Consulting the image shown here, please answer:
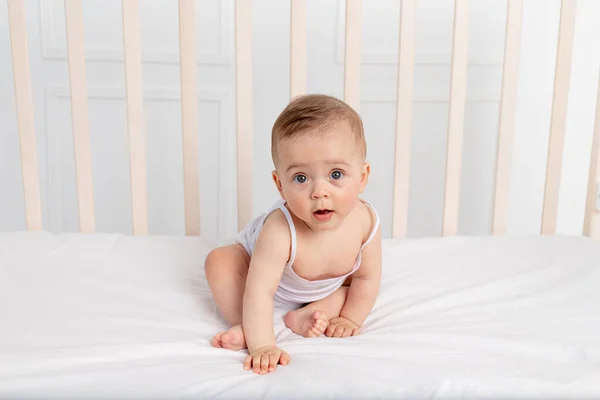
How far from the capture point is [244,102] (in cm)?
130

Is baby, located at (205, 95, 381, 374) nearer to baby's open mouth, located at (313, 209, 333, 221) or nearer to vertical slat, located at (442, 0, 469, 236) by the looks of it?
baby's open mouth, located at (313, 209, 333, 221)

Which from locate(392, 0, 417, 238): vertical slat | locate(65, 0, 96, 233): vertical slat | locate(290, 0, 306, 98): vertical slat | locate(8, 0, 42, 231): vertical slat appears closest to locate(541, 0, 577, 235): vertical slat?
locate(392, 0, 417, 238): vertical slat

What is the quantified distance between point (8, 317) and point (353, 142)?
560 millimetres

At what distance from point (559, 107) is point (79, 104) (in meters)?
0.97

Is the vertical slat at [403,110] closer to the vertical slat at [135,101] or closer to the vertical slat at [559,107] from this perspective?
the vertical slat at [559,107]

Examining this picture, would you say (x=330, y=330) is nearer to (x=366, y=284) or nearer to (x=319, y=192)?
(x=366, y=284)

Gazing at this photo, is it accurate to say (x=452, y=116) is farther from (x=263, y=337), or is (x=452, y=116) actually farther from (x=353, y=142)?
(x=263, y=337)

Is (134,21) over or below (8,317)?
over

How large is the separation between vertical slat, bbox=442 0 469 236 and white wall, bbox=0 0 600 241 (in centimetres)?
47

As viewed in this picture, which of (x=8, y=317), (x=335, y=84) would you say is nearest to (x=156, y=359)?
(x=8, y=317)

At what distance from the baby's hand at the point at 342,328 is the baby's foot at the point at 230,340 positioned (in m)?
0.14

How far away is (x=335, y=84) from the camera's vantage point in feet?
5.85

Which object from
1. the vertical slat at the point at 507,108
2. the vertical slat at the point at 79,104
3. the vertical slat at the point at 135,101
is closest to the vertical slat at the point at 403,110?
the vertical slat at the point at 507,108

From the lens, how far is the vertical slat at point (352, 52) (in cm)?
128
